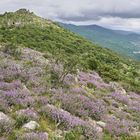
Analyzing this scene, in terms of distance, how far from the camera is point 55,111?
12.6 meters

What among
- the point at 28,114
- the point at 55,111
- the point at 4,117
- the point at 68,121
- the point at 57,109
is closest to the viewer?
the point at 4,117

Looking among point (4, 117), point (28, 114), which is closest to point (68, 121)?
point (28, 114)

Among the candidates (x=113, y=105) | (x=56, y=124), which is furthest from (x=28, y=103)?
(x=113, y=105)

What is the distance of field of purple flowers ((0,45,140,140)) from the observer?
11.0m

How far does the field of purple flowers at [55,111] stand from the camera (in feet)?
36.0

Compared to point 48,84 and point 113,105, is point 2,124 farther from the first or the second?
point 113,105

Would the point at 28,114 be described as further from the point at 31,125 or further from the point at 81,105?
the point at 81,105

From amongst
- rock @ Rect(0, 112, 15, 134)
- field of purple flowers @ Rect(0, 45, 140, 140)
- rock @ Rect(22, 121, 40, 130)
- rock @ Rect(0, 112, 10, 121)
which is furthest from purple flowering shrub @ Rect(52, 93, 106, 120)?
rock @ Rect(0, 112, 15, 134)

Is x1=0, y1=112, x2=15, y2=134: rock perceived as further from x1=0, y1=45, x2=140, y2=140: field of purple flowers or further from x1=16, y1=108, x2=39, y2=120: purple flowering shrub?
Answer: x1=16, y1=108, x2=39, y2=120: purple flowering shrub

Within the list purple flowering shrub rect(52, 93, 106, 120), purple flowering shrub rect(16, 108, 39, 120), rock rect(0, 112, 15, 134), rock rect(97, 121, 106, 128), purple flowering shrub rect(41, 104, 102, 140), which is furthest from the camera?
purple flowering shrub rect(52, 93, 106, 120)

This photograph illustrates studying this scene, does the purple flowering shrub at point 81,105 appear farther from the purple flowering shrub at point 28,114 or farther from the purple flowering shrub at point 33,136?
the purple flowering shrub at point 33,136

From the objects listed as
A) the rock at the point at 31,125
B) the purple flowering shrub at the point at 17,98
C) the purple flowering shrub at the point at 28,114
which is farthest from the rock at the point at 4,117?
the purple flowering shrub at the point at 17,98

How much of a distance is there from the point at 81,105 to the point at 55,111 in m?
2.00

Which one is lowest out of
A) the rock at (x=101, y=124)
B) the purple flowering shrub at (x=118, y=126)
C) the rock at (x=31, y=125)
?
the purple flowering shrub at (x=118, y=126)
